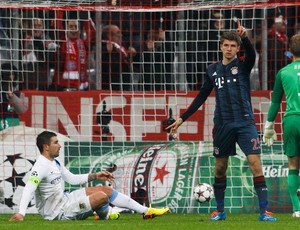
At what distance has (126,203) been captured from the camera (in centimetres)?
1366

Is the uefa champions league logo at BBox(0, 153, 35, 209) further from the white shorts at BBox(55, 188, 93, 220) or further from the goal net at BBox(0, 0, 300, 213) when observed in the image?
the white shorts at BBox(55, 188, 93, 220)

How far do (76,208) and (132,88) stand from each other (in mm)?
5298

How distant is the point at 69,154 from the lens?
689 inches

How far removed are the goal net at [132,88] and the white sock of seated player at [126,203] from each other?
11.6ft

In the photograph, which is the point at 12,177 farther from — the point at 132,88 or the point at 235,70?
the point at 235,70

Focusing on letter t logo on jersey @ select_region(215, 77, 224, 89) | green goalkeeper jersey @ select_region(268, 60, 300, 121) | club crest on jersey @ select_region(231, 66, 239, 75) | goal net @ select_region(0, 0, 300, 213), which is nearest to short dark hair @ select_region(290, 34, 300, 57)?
green goalkeeper jersey @ select_region(268, 60, 300, 121)

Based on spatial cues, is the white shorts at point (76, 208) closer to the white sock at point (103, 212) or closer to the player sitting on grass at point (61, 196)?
the player sitting on grass at point (61, 196)

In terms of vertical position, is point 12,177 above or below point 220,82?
below

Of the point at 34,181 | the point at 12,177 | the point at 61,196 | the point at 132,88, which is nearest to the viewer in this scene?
the point at 34,181

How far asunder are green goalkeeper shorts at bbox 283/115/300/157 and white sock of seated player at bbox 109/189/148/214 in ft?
6.24

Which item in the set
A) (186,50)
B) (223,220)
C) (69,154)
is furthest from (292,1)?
(223,220)

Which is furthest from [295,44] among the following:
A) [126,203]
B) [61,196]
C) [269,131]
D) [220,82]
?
[61,196]

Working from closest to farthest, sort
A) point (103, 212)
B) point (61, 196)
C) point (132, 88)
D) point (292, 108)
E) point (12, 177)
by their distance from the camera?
1. point (292, 108)
2. point (61, 196)
3. point (103, 212)
4. point (12, 177)
5. point (132, 88)

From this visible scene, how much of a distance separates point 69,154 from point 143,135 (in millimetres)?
1482
